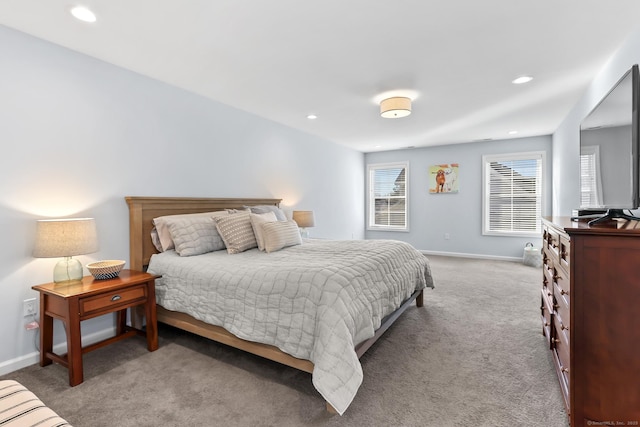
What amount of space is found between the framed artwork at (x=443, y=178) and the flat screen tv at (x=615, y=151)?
4159mm

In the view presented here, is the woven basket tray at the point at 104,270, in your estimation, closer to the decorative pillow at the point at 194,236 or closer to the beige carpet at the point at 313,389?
the decorative pillow at the point at 194,236

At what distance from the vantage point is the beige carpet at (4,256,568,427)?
1.64m

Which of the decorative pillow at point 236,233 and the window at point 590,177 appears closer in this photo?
the window at point 590,177

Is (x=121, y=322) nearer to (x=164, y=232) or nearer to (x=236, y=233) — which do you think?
(x=164, y=232)

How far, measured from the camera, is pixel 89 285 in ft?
7.04

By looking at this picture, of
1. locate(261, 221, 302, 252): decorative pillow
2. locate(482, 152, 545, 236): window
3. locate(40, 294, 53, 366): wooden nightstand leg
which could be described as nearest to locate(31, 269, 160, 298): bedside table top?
locate(40, 294, 53, 366): wooden nightstand leg

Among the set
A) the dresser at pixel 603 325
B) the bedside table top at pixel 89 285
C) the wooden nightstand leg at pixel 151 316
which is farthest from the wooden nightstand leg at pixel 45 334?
the dresser at pixel 603 325

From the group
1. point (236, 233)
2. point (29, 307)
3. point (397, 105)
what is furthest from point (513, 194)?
point (29, 307)

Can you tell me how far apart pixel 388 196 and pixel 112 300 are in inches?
233

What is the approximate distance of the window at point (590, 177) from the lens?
196 centimetres

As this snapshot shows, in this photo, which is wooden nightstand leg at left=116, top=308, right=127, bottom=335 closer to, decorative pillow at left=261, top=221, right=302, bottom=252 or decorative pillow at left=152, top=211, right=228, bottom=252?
decorative pillow at left=152, top=211, right=228, bottom=252

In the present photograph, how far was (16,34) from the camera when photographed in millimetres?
2139

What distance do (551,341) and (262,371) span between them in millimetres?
2020

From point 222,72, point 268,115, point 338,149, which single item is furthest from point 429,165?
point 222,72
